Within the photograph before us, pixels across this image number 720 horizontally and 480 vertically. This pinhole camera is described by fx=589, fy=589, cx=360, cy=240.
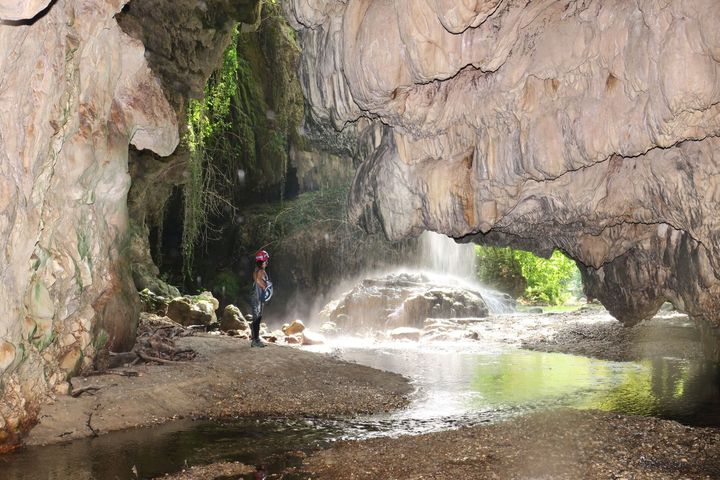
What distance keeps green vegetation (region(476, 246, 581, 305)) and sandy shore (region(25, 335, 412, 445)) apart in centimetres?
2384

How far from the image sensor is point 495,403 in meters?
9.13

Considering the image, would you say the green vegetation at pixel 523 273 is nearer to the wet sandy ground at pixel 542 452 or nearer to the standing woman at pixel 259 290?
the standing woman at pixel 259 290

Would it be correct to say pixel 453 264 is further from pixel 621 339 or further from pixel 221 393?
pixel 221 393

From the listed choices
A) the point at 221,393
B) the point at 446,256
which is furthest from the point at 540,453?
the point at 446,256

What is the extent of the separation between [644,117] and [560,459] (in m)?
5.01

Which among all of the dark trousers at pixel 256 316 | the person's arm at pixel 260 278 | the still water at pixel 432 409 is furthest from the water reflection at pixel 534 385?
the person's arm at pixel 260 278

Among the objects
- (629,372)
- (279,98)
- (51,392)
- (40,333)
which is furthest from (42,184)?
(279,98)

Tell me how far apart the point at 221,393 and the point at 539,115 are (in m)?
6.73

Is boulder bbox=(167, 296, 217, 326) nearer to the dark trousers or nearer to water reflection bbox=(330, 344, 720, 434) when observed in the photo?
water reflection bbox=(330, 344, 720, 434)

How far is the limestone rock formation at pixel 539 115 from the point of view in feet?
26.3

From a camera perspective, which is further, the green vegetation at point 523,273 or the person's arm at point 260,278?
the green vegetation at point 523,273

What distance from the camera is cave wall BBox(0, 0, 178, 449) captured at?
6012 millimetres

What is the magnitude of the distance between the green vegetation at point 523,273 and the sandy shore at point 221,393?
2384 cm

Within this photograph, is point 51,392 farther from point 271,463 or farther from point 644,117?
point 644,117
